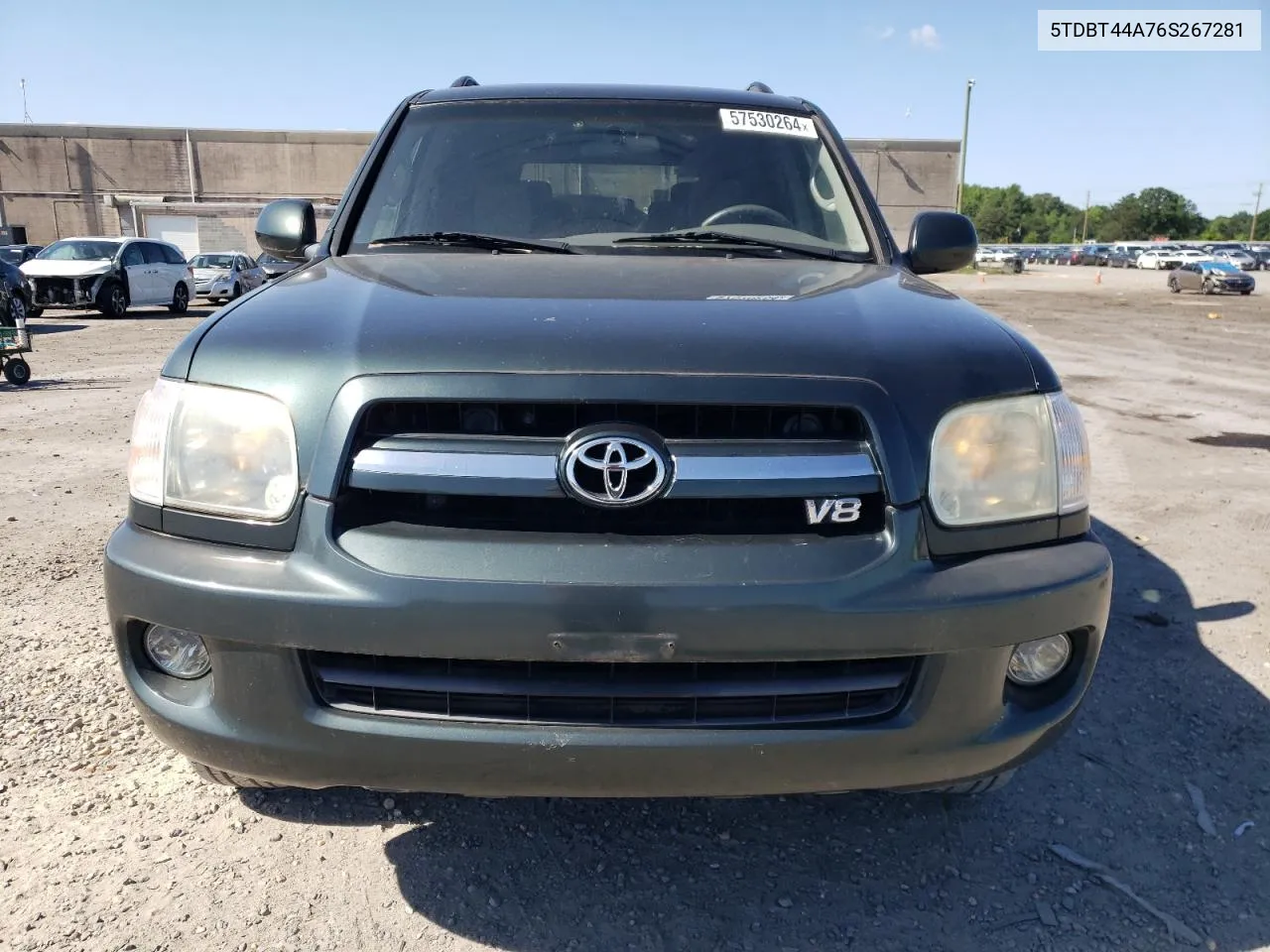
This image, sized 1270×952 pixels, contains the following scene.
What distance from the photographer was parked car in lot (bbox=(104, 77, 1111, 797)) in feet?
5.46

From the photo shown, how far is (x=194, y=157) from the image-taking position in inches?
1797

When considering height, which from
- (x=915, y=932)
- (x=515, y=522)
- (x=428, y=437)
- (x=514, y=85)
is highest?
(x=514, y=85)

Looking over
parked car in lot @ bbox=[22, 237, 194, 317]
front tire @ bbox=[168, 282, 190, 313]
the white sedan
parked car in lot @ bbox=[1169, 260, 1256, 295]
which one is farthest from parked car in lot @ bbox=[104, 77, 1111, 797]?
the white sedan

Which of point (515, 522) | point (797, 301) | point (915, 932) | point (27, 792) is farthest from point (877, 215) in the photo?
point (27, 792)

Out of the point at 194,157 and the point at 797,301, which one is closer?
the point at 797,301

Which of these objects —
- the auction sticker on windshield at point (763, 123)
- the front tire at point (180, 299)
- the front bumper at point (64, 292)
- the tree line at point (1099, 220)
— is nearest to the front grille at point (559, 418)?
the auction sticker on windshield at point (763, 123)

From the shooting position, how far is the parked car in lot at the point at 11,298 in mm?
10672

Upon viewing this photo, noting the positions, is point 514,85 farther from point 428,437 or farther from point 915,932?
point 915,932

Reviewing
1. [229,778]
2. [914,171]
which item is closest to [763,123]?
[229,778]

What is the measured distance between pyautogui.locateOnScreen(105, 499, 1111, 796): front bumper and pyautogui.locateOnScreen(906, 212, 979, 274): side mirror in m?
1.44

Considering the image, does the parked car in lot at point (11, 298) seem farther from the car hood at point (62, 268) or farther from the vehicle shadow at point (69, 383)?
the car hood at point (62, 268)

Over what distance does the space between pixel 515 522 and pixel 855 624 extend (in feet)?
2.05

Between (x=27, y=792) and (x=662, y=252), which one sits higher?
(x=662, y=252)

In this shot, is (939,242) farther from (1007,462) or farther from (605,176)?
(1007,462)
